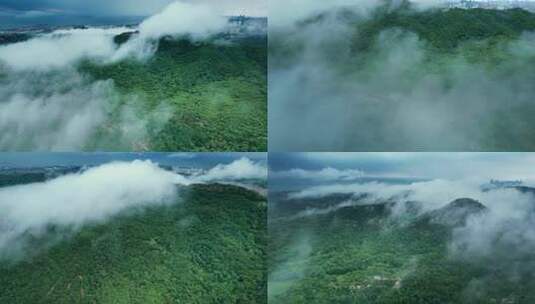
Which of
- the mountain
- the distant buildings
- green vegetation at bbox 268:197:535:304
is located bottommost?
green vegetation at bbox 268:197:535:304

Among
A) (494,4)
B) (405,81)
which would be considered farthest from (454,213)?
(494,4)

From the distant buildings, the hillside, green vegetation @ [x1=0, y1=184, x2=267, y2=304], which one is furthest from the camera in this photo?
the distant buildings

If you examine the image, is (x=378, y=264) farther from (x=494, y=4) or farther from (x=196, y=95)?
(x=494, y=4)

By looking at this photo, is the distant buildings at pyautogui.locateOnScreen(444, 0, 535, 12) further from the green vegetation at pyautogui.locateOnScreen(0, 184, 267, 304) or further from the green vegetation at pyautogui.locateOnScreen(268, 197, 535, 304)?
the green vegetation at pyautogui.locateOnScreen(0, 184, 267, 304)

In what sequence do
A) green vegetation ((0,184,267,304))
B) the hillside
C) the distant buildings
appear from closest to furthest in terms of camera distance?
1. green vegetation ((0,184,267,304))
2. the hillside
3. the distant buildings

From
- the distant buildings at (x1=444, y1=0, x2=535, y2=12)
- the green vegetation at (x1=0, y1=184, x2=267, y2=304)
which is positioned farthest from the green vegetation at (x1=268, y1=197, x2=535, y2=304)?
the distant buildings at (x1=444, y1=0, x2=535, y2=12)

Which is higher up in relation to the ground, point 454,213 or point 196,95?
point 196,95
